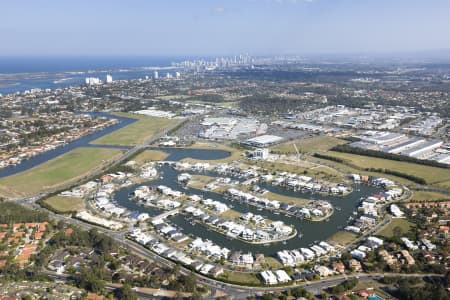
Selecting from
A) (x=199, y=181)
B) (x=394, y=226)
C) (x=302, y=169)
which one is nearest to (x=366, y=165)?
(x=302, y=169)

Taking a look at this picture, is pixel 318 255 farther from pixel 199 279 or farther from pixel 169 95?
pixel 169 95

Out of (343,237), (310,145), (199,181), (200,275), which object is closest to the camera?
(200,275)

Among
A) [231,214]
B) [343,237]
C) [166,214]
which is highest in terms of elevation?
[166,214]

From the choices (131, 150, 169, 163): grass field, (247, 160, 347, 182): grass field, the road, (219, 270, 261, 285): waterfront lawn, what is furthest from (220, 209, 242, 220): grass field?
(131, 150, 169, 163): grass field

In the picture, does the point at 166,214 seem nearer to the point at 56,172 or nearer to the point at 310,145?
the point at 56,172

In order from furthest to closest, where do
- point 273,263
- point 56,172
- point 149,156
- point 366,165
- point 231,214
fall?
point 149,156 < point 366,165 < point 56,172 < point 231,214 < point 273,263

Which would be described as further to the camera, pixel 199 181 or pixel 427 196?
pixel 199 181
